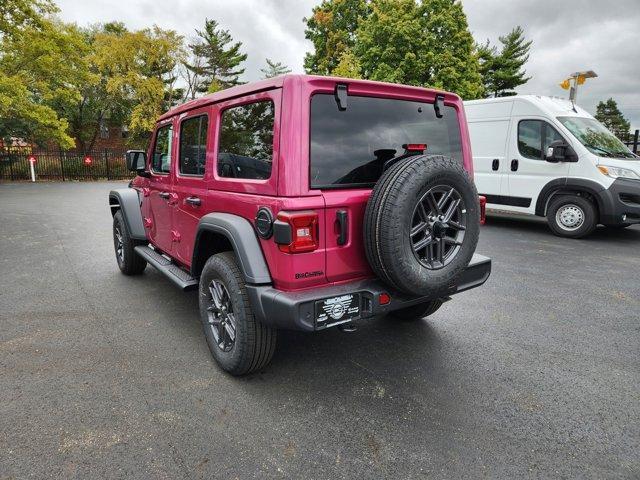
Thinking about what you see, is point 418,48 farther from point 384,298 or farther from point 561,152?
point 384,298

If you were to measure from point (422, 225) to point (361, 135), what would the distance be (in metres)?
0.69

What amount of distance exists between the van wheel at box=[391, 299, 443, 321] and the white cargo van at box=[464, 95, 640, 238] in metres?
5.26

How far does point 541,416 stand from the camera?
250cm

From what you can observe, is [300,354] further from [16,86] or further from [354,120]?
[16,86]

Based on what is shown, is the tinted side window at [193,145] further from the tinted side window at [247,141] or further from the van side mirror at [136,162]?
the van side mirror at [136,162]

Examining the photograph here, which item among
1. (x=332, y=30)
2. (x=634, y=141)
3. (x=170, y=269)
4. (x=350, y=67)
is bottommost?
(x=170, y=269)

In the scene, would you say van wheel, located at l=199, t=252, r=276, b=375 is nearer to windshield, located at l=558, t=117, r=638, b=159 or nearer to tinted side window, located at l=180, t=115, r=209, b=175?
tinted side window, located at l=180, t=115, r=209, b=175

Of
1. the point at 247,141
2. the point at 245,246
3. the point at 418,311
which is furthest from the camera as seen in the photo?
the point at 418,311

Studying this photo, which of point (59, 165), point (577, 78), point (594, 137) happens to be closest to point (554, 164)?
point (594, 137)

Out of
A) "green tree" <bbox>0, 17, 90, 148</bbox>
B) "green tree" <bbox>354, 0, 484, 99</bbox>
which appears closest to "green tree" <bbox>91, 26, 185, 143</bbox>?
"green tree" <bbox>0, 17, 90, 148</bbox>

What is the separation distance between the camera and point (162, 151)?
4316mm

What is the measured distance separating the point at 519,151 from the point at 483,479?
756cm

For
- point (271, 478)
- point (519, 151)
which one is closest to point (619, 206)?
point (519, 151)

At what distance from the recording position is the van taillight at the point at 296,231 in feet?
7.60
